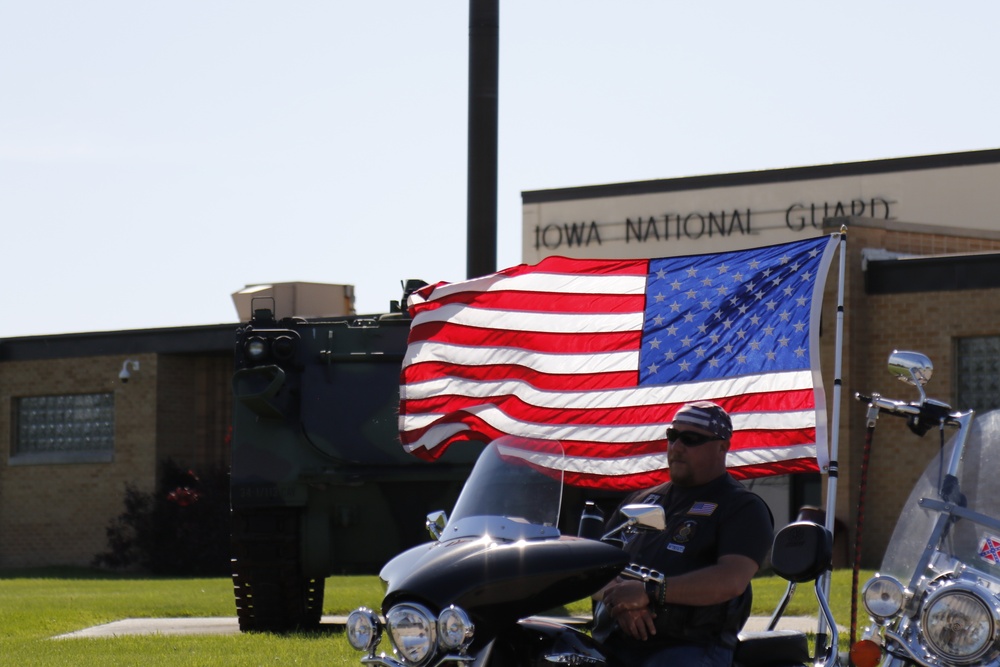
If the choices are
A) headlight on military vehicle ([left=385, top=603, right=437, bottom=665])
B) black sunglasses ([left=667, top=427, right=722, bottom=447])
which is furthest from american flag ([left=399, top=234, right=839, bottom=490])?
headlight on military vehicle ([left=385, top=603, right=437, bottom=665])

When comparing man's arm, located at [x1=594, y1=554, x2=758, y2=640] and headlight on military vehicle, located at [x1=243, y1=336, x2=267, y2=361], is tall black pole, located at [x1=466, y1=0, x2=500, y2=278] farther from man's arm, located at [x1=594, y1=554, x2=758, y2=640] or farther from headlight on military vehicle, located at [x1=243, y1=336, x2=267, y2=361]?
man's arm, located at [x1=594, y1=554, x2=758, y2=640]

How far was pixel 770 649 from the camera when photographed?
220 inches

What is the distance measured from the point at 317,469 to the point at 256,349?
1088 millimetres

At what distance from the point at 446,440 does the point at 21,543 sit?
928 inches

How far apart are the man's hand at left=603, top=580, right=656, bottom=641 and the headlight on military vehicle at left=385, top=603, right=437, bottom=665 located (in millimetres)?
704

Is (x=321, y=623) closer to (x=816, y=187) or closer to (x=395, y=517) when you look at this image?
(x=395, y=517)

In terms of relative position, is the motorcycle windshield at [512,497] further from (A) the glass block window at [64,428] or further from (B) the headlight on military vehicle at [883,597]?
(A) the glass block window at [64,428]

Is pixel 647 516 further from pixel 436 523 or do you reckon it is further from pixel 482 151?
pixel 482 151

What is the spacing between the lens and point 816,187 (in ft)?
107

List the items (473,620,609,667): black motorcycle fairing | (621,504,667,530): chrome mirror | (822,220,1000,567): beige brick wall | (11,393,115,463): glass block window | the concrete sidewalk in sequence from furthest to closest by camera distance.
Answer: (11,393,115,463): glass block window
(822,220,1000,567): beige brick wall
the concrete sidewalk
(473,620,609,667): black motorcycle fairing
(621,504,667,530): chrome mirror

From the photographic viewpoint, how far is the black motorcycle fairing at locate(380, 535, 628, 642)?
4.86 m

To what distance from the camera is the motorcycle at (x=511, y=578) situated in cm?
478

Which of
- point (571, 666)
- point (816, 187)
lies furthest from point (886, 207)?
point (571, 666)

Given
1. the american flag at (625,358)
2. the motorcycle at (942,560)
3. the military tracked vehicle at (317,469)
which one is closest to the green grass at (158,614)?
the military tracked vehicle at (317,469)
